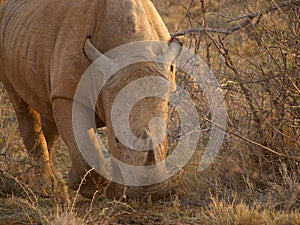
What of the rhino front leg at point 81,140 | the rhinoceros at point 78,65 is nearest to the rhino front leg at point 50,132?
the rhinoceros at point 78,65

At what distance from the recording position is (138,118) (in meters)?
4.87

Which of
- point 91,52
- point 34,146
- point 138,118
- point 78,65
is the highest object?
point 91,52

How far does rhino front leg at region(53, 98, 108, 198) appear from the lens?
5598mm

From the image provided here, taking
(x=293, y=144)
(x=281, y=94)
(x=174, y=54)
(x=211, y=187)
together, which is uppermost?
(x=174, y=54)

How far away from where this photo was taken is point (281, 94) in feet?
18.7

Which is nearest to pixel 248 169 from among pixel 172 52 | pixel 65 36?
pixel 172 52

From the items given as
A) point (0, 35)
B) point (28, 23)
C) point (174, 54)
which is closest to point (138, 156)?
point (174, 54)

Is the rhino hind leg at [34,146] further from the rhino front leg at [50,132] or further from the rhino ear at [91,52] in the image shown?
the rhino ear at [91,52]

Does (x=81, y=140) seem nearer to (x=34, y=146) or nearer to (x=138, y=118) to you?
(x=138, y=118)

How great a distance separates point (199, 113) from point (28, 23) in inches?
70.6

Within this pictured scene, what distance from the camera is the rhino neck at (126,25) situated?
536 centimetres

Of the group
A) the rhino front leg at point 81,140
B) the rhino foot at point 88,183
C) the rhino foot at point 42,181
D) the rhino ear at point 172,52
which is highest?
the rhino ear at point 172,52

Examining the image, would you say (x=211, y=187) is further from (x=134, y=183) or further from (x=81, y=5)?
(x=81, y=5)

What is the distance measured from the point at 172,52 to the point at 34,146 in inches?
80.8
